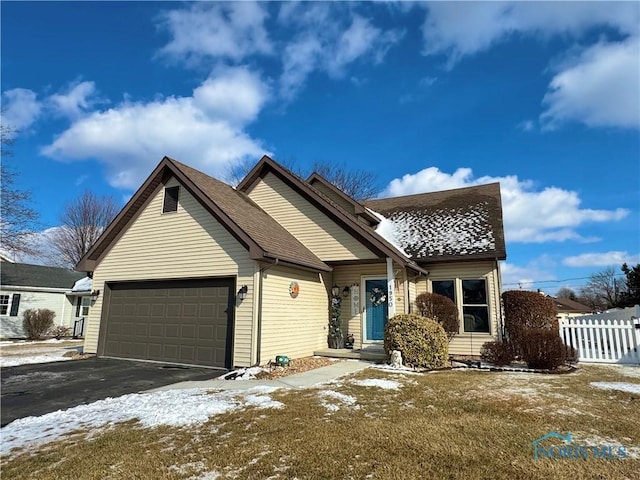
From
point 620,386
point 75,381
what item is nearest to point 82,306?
point 75,381

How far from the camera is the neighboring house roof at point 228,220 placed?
10477 millimetres

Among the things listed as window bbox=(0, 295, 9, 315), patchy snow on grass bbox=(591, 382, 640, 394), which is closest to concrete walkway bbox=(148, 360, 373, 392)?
patchy snow on grass bbox=(591, 382, 640, 394)

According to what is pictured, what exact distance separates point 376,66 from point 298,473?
12.7m

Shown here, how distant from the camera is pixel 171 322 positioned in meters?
11.4

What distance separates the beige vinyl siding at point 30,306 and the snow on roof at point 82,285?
88cm

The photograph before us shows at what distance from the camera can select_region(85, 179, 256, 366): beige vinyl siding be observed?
1019 centimetres

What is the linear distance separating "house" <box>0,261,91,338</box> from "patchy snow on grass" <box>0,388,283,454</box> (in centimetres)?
2103

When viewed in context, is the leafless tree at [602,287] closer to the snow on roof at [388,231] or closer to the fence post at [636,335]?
the fence post at [636,335]

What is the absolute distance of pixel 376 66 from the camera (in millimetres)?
13031

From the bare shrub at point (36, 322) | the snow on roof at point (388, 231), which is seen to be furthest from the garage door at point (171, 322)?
the bare shrub at point (36, 322)

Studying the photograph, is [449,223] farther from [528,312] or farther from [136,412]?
[136,412]

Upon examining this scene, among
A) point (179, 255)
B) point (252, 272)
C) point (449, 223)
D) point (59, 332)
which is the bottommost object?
point (59, 332)

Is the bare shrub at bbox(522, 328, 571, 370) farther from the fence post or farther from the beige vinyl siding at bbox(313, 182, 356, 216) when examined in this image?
the beige vinyl siding at bbox(313, 182, 356, 216)

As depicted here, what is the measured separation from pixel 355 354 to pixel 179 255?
627 centimetres
